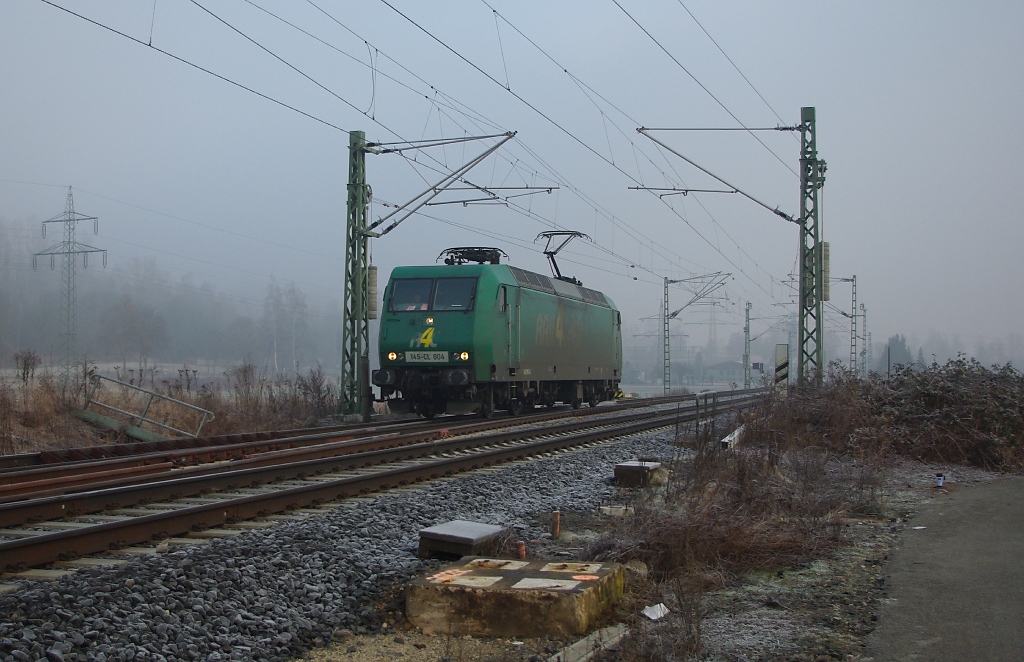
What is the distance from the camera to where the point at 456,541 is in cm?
640

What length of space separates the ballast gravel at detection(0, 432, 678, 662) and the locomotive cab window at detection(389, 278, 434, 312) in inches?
437

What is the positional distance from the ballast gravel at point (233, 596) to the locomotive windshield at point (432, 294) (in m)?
10.7

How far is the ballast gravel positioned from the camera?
14.5 ft

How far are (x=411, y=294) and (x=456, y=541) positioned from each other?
13.0 metres

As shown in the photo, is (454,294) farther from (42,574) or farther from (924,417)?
(42,574)

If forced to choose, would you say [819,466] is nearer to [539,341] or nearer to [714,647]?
[714,647]

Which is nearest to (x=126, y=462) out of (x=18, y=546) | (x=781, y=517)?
(x=18, y=546)

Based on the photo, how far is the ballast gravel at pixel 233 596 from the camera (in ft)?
14.5

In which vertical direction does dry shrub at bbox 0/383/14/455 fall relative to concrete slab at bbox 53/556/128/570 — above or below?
above

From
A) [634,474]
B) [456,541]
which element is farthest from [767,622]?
[634,474]

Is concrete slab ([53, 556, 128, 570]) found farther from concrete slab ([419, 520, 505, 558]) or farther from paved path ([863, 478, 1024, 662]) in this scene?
paved path ([863, 478, 1024, 662])

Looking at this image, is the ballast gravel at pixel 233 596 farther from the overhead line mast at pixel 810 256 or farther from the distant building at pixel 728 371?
the distant building at pixel 728 371

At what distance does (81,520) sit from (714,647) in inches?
221

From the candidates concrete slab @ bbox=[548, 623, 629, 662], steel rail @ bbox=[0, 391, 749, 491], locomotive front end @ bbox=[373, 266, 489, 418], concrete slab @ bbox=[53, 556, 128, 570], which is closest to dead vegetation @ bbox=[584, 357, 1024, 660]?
concrete slab @ bbox=[548, 623, 629, 662]
